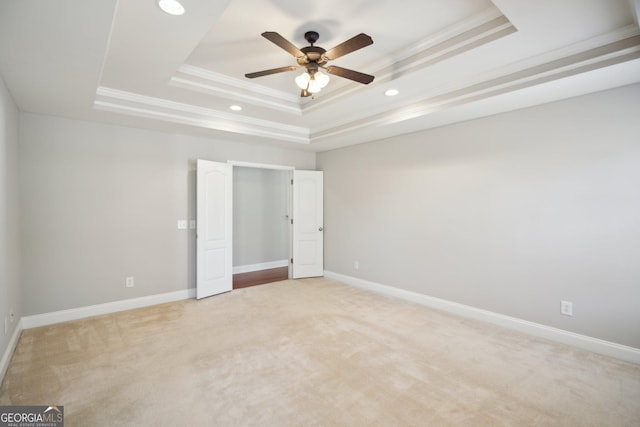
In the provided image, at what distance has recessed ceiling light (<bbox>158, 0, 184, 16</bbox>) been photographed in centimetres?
177

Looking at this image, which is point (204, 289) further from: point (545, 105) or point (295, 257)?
point (545, 105)

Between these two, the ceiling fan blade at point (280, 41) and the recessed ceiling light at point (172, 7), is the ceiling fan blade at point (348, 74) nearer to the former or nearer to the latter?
the ceiling fan blade at point (280, 41)

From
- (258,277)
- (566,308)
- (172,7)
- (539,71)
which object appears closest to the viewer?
(172,7)

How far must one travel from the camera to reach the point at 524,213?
11.0ft

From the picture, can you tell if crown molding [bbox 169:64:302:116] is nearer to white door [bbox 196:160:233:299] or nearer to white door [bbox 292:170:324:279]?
white door [bbox 196:160:233:299]

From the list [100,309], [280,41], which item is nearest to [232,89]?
[280,41]

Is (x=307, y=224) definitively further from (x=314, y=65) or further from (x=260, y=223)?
(x=314, y=65)

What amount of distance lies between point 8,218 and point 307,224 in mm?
4042

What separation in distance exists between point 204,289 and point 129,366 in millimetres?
1919

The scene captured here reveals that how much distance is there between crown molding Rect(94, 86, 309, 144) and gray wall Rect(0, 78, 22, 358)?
789mm

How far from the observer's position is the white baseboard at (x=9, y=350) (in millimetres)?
2447

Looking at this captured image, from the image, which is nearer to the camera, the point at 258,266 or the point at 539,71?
the point at 539,71

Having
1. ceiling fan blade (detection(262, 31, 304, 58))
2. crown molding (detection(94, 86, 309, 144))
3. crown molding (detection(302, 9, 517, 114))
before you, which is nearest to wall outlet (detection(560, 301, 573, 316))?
crown molding (detection(302, 9, 517, 114))

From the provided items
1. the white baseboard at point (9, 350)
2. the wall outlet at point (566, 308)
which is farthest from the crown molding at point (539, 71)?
the white baseboard at point (9, 350)
